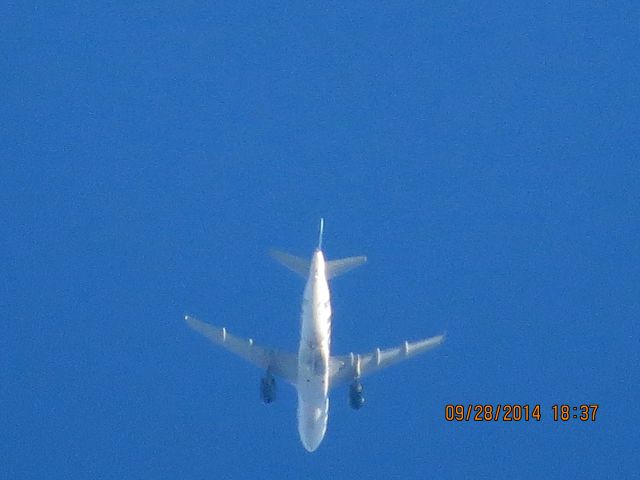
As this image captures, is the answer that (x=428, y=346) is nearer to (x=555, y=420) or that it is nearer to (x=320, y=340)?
(x=320, y=340)

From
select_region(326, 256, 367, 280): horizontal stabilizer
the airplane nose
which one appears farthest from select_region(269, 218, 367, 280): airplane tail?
the airplane nose

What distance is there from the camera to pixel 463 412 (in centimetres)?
9131

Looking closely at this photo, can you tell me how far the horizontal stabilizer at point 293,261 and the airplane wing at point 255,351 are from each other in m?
9.16

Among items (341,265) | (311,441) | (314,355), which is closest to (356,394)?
(311,441)

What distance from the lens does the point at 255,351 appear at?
251 feet

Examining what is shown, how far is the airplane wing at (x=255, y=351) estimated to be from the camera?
75750 mm

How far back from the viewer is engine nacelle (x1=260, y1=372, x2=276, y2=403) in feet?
248

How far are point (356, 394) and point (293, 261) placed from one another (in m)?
11.8

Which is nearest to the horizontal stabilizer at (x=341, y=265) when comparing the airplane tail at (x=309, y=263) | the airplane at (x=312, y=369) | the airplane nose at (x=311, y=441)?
the airplane tail at (x=309, y=263)

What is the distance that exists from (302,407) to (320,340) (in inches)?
318

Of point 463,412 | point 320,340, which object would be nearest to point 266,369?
point 320,340

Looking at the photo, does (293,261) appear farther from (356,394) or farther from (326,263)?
(356,394)

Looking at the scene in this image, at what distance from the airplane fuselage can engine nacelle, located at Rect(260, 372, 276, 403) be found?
2009 mm

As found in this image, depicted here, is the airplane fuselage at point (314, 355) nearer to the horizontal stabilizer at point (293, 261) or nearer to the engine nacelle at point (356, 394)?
the horizontal stabilizer at point (293, 261)
